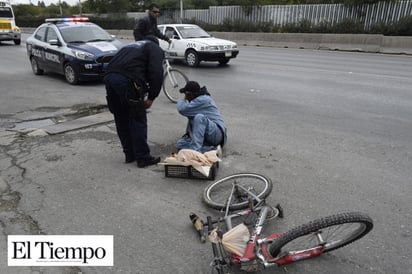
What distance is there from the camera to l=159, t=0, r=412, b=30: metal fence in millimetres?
22203

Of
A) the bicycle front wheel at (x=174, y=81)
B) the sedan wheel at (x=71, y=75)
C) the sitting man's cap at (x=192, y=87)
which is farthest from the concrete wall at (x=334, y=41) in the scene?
the sitting man's cap at (x=192, y=87)

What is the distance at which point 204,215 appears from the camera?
3617 millimetres

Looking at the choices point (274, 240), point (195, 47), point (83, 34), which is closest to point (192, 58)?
point (195, 47)

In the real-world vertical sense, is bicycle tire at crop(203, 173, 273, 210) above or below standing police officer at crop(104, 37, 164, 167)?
below

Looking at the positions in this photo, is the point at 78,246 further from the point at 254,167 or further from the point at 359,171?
the point at 359,171

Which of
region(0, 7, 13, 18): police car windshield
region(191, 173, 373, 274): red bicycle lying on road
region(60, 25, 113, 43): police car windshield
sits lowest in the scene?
region(191, 173, 373, 274): red bicycle lying on road

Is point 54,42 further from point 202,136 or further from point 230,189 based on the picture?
point 230,189

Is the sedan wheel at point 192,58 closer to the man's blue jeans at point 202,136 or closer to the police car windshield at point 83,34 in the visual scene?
the police car windshield at point 83,34

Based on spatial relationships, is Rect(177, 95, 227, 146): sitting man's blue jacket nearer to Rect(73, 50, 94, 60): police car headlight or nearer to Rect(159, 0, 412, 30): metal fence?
Rect(73, 50, 94, 60): police car headlight

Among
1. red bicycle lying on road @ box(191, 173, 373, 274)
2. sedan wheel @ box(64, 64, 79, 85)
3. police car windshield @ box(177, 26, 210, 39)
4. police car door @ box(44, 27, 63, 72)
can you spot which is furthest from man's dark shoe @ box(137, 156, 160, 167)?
police car windshield @ box(177, 26, 210, 39)

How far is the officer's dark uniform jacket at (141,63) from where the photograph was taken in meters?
4.31

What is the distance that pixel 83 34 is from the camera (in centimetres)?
1103

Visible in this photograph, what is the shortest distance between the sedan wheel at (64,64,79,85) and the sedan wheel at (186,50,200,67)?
4683mm

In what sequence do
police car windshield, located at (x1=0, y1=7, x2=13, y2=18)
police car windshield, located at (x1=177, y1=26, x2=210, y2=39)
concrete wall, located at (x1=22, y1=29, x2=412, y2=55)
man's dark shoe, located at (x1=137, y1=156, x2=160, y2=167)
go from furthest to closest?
police car windshield, located at (x1=0, y1=7, x2=13, y2=18)
concrete wall, located at (x1=22, y1=29, x2=412, y2=55)
police car windshield, located at (x1=177, y1=26, x2=210, y2=39)
man's dark shoe, located at (x1=137, y1=156, x2=160, y2=167)
